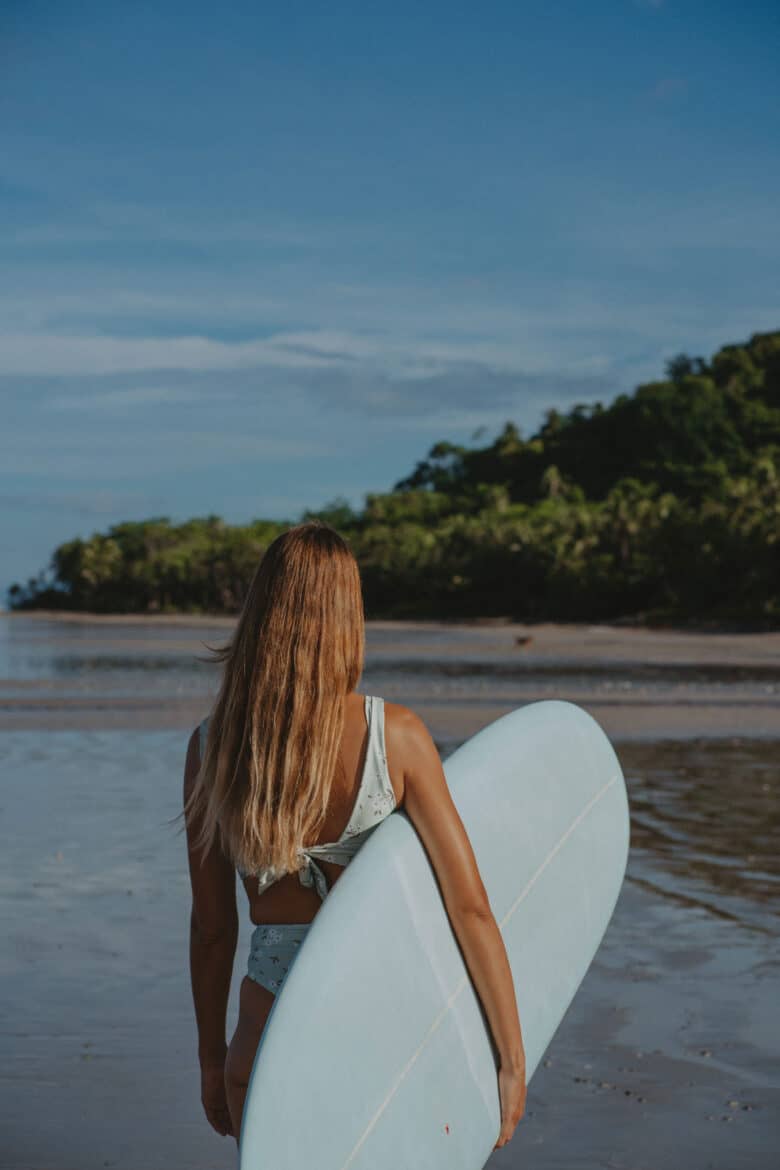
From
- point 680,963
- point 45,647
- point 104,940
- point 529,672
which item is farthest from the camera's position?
point 45,647

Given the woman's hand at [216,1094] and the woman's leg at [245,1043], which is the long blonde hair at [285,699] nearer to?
the woman's leg at [245,1043]

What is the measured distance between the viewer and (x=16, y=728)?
13.0 m

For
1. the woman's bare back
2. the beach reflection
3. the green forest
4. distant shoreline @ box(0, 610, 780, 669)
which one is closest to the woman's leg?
the woman's bare back

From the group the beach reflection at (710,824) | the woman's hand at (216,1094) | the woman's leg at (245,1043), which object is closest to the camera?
the woman's leg at (245,1043)

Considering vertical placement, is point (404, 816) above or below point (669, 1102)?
above

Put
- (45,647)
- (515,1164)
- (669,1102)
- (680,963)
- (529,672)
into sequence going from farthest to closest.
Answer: (45,647), (529,672), (680,963), (669,1102), (515,1164)

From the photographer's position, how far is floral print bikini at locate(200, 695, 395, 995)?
194cm

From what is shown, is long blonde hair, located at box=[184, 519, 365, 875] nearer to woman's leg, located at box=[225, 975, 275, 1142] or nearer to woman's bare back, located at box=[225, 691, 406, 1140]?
woman's bare back, located at box=[225, 691, 406, 1140]

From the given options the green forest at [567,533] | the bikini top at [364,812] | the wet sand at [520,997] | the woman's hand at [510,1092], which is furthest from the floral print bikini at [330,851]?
the green forest at [567,533]

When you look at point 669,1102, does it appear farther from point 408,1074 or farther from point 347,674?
point 347,674

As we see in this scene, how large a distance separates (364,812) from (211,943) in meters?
0.33

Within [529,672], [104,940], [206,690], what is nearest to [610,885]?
[104,940]

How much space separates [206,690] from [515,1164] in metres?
15.4

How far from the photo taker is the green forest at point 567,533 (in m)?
50.4
